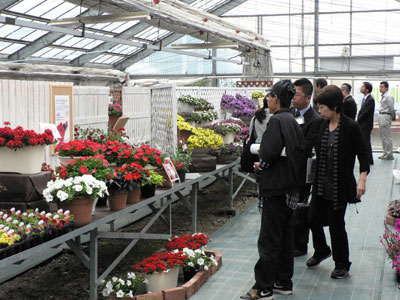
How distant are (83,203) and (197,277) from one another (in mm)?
1097

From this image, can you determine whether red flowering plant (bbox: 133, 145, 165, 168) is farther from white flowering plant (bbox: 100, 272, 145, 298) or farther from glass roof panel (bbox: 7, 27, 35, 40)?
glass roof panel (bbox: 7, 27, 35, 40)

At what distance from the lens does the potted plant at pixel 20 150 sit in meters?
3.46

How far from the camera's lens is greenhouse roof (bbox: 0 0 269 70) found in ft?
20.5

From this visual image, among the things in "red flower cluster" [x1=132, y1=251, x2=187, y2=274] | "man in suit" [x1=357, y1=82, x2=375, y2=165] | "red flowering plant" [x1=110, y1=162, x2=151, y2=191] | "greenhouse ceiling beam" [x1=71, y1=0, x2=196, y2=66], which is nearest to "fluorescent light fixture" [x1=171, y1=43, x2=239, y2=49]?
"man in suit" [x1=357, y1=82, x2=375, y2=165]

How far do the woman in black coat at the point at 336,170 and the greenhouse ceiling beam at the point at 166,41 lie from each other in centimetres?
1483

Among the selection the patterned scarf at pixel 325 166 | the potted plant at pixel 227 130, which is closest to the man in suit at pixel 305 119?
the patterned scarf at pixel 325 166

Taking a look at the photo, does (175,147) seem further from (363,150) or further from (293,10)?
(293,10)

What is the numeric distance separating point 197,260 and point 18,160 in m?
1.48

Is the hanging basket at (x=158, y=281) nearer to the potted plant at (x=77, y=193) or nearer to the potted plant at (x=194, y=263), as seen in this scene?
the potted plant at (x=194, y=263)

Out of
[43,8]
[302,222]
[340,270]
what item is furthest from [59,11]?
[340,270]

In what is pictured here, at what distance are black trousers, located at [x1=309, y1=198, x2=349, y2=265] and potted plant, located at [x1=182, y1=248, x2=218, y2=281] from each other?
836 millimetres

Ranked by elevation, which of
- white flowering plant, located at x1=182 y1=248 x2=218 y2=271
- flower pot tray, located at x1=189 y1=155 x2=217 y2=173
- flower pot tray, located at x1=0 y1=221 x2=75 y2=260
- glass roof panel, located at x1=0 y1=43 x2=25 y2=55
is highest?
glass roof panel, located at x1=0 y1=43 x2=25 y2=55

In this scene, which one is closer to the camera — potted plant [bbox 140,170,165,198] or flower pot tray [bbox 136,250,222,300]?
flower pot tray [bbox 136,250,222,300]

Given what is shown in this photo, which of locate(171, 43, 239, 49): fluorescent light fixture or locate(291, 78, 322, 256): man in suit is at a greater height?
locate(171, 43, 239, 49): fluorescent light fixture
